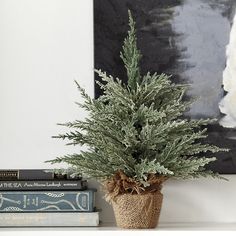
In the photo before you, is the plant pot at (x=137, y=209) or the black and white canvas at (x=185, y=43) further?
the black and white canvas at (x=185, y=43)

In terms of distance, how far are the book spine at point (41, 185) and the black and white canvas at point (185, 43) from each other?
23cm

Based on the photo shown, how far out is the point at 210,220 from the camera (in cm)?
141

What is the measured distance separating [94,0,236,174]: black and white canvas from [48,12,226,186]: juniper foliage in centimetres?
9

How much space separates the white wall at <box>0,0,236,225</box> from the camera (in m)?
1.43

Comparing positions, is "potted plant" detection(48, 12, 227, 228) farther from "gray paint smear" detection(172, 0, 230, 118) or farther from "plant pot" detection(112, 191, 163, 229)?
"gray paint smear" detection(172, 0, 230, 118)

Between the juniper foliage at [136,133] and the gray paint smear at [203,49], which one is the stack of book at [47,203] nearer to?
the juniper foliage at [136,133]

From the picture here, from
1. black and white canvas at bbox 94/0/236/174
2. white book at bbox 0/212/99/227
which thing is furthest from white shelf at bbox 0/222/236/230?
black and white canvas at bbox 94/0/236/174

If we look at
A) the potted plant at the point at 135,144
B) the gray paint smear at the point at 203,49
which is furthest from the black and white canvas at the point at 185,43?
the potted plant at the point at 135,144

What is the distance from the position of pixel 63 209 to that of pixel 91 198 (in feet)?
0.22

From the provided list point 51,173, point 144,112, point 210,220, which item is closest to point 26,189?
point 51,173

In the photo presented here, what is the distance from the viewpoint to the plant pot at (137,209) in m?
1.26

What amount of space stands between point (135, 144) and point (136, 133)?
0.08 feet

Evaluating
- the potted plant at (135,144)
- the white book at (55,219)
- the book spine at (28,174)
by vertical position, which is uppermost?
the potted plant at (135,144)

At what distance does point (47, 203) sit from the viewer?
1.31 m
